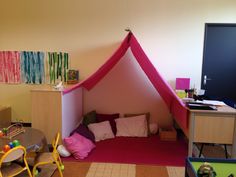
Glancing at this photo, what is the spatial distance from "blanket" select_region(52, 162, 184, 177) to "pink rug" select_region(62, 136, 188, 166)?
0.11 metres

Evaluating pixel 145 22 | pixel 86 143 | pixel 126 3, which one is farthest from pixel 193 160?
pixel 126 3

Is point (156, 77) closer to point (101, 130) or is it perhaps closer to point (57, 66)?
point (101, 130)

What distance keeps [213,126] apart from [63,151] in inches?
76.0

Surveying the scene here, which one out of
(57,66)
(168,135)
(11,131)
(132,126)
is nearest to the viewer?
(11,131)

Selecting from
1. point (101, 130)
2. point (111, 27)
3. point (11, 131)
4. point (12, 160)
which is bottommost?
point (101, 130)

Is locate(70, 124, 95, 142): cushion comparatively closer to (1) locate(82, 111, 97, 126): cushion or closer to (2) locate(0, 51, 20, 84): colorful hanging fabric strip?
(1) locate(82, 111, 97, 126): cushion

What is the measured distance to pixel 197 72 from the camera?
4.01 metres

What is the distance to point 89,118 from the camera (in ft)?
13.0

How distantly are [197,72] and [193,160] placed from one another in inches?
95.5

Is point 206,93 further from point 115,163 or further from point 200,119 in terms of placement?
point 115,163

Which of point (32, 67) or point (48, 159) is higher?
point (32, 67)

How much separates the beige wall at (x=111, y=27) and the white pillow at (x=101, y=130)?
3.10 feet

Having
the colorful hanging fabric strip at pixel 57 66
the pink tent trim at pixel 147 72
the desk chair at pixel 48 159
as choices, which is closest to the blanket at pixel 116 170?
the desk chair at pixel 48 159

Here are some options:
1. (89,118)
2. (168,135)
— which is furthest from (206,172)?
(89,118)
